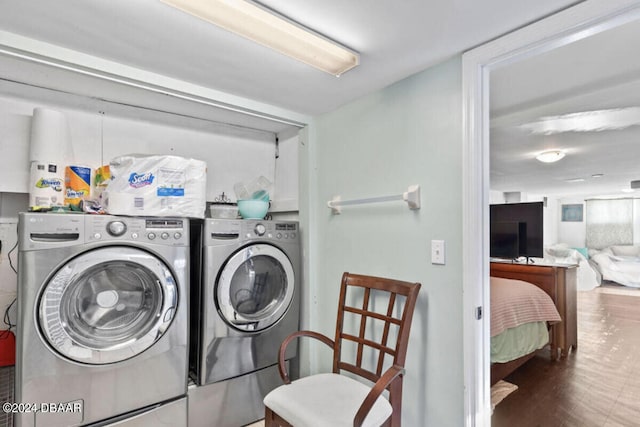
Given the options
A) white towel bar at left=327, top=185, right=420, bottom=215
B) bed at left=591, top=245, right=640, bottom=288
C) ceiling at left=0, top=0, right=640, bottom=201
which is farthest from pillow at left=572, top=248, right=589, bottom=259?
white towel bar at left=327, top=185, right=420, bottom=215

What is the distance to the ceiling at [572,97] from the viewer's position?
1517mm

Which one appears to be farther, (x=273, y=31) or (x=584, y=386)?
(x=584, y=386)

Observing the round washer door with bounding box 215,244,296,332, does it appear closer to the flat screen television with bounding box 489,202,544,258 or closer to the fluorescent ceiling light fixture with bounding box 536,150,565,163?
the flat screen television with bounding box 489,202,544,258

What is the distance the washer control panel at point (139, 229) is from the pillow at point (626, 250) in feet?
29.8

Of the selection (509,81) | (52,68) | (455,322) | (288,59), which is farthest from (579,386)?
(52,68)

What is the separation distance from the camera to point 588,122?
2586 mm

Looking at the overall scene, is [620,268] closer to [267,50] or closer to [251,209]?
[251,209]

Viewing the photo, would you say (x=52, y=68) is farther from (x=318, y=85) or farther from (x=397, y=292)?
(x=397, y=292)

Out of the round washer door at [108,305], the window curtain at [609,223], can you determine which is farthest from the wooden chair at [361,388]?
the window curtain at [609,223]

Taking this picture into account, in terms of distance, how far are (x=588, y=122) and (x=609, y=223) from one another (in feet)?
22.1

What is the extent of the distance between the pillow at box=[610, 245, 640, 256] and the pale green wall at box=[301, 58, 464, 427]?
814cm

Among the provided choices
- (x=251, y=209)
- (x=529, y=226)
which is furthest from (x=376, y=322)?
(x=529, y=226)

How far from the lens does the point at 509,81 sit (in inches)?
72.1

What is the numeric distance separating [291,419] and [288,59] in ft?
5.50
